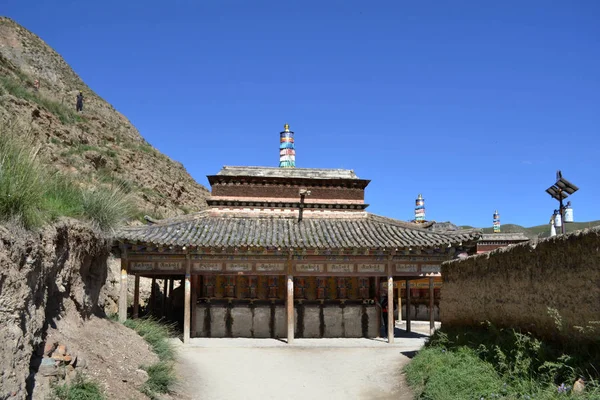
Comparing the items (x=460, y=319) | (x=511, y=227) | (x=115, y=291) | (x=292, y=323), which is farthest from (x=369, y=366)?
(x=511, y=227)

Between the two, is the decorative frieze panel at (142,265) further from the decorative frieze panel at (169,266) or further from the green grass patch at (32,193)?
the green grass patch at (32,193)

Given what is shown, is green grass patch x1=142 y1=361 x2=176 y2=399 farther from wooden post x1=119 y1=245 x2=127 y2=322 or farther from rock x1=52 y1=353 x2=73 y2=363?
wooden post x1=119 y1=245 x2=127 y2=322

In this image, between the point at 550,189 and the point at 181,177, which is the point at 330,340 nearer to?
the point at 550,189

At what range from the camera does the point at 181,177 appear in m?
49.4

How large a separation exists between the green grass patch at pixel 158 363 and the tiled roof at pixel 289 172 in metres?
8.58

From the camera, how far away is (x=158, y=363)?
32.7ft

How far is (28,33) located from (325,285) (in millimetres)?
57288

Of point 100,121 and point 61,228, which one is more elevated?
point 100,121

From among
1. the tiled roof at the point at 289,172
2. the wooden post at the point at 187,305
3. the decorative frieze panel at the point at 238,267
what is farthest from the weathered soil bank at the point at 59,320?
the tiled roof at the point at 289,172

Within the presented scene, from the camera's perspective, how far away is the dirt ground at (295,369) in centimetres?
998

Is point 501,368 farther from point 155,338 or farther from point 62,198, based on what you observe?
point 62,198

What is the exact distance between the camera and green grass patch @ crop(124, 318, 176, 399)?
8.85m

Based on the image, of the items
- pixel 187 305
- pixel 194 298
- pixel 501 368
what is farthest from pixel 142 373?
pixel 194 298

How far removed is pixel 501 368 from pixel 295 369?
18.8 ft
